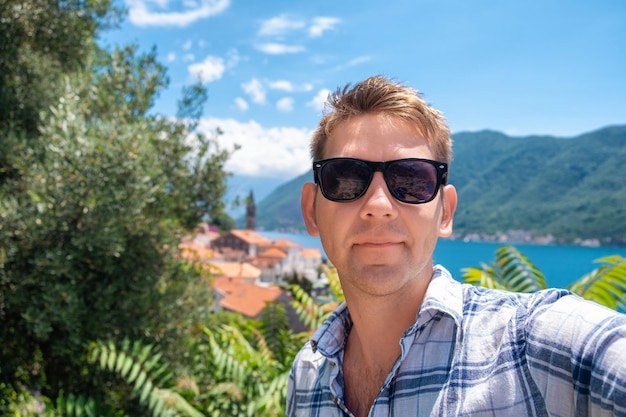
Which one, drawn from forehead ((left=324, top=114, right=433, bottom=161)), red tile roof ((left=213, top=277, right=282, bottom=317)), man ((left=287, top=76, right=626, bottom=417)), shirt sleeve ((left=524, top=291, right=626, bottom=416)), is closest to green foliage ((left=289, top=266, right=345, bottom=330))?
man ((left=287, top=76, right=626, bottom=417))

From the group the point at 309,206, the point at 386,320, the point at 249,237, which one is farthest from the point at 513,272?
the point at 249,237

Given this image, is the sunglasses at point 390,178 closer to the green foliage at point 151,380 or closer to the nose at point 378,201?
the nose at point 378,201

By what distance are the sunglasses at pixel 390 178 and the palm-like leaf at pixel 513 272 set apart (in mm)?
2599

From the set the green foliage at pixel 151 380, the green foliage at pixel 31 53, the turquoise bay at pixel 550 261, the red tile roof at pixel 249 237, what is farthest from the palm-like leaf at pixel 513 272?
the red tile roof at pixel 249 237

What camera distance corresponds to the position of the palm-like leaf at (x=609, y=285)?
134 inches

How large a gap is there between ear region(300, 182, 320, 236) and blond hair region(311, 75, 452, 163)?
0.56 ft

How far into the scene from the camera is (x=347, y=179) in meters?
1.49

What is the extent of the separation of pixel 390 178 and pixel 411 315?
46cm

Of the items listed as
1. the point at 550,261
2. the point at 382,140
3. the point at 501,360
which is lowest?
the point at 501,360

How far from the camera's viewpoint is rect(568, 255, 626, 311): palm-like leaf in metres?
3.40

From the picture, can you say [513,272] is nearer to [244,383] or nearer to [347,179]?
[244,383]

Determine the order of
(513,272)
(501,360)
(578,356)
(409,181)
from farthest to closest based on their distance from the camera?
(513,272) → (409,181) → (501,360) → (578,356)

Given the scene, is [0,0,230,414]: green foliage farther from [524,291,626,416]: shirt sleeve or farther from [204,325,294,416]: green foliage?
[524,291,626,416]: shirt sleeve

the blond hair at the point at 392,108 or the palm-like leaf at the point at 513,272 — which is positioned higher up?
the blond hair at the point at 392,108
